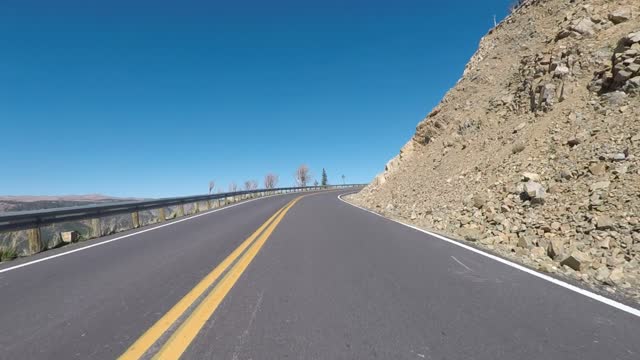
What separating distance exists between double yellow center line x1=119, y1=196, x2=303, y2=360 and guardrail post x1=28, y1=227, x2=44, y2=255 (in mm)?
6179

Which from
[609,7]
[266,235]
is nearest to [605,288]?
[266,235]

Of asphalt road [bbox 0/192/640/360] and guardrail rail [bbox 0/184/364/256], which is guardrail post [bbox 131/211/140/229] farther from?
asphalt road [bbox 0/192/640/360]

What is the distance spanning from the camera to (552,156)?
1187 cm

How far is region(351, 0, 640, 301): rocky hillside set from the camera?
724 centimetres

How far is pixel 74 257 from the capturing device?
7.89 meters

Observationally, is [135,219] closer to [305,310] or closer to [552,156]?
[305,310]

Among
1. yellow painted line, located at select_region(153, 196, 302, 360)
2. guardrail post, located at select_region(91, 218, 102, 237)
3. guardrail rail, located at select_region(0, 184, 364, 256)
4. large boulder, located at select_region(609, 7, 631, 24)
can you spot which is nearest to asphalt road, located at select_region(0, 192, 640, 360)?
yellow painted line, located at select_region(153, 196, 302, 360)

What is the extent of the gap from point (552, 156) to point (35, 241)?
1517 cm

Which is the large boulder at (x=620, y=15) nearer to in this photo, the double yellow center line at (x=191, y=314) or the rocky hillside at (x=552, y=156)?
the rocky hillside at (x=552, y=156)

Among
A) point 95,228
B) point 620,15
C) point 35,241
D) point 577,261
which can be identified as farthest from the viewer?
point 620,15

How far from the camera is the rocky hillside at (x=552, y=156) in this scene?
7.24 m

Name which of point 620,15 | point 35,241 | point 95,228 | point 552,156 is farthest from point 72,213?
point 620,15

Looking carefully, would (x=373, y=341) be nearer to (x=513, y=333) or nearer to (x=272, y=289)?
(x=513, y=333)

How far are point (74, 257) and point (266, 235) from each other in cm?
431
